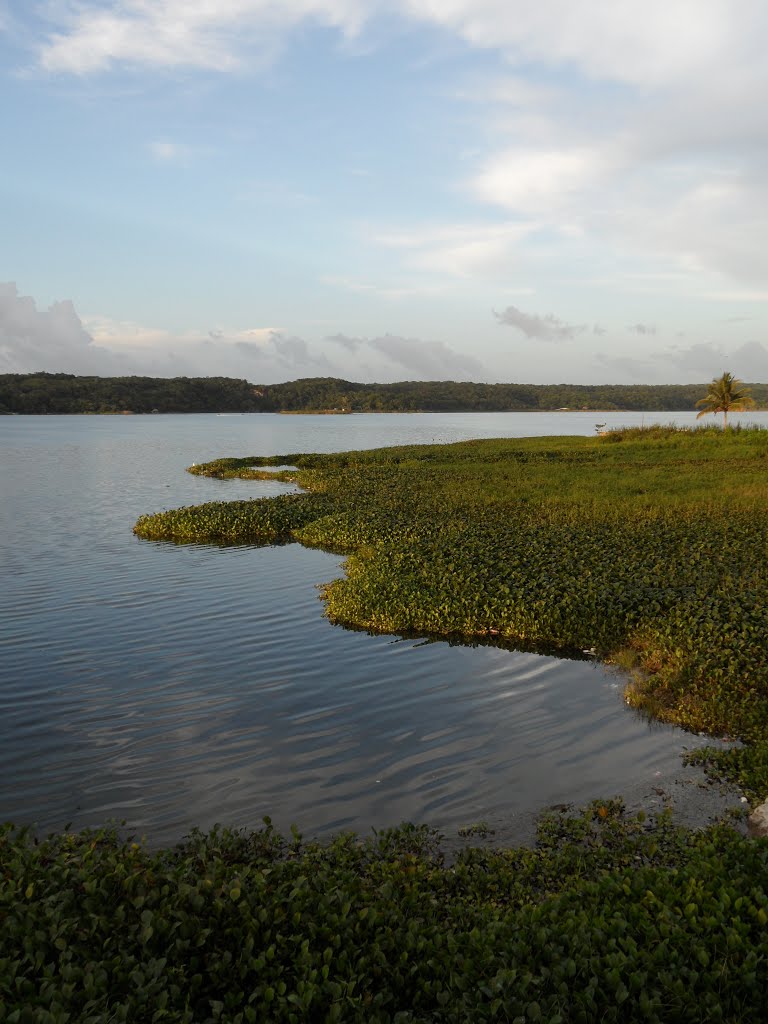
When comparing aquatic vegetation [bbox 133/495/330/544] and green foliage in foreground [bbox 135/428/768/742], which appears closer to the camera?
green foliage in foreground [bbox 135/428/768/742]

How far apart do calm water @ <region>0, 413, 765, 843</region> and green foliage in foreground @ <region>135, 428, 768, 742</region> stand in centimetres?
105

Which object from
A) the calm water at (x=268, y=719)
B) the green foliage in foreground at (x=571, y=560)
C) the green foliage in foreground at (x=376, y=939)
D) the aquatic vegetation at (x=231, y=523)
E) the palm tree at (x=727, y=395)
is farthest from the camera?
the palm tree at (x=727, y=395)

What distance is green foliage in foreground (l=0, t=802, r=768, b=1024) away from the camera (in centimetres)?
569

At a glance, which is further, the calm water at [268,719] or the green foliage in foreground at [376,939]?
the calm water at [268,719]

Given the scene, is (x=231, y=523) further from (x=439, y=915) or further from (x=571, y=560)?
(x=439, y=915)


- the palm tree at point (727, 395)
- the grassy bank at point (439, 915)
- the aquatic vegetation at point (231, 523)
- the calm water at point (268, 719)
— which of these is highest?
the palm tree at point (727, 395)

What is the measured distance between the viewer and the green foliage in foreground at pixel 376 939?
569 cm

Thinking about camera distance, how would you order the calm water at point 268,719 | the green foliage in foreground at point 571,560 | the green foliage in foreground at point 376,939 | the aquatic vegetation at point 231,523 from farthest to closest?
the aquatic vegetation at point 231,523 → the green foliage in foreground at point 571,560 → the calm water at point 268,719 → the green foliage in foreground at point 376,939

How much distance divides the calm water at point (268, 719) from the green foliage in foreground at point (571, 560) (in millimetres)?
1051

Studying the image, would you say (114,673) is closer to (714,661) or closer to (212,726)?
(212,726)

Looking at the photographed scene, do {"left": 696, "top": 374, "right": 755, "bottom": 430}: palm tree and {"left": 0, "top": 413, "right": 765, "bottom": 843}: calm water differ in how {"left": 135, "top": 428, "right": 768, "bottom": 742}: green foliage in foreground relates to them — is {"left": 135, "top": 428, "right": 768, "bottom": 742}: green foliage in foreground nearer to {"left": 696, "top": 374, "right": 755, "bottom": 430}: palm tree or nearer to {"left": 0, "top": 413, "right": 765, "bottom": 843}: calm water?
{"left": 0, "top": 413, "right": 765, "bottom": 843}: calm water

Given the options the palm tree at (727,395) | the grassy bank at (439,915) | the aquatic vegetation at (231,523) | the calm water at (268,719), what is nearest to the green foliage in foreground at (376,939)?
the grassy bank at (439,915)

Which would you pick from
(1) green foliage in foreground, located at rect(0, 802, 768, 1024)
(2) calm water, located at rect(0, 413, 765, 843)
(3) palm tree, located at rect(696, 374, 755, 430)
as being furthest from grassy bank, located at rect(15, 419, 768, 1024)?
(3) palm tree, located at rect(696, 374, 755, 430)

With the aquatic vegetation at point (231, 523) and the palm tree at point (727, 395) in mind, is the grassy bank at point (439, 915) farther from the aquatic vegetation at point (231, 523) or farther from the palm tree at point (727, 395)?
the palm tree at point (727, 395)
